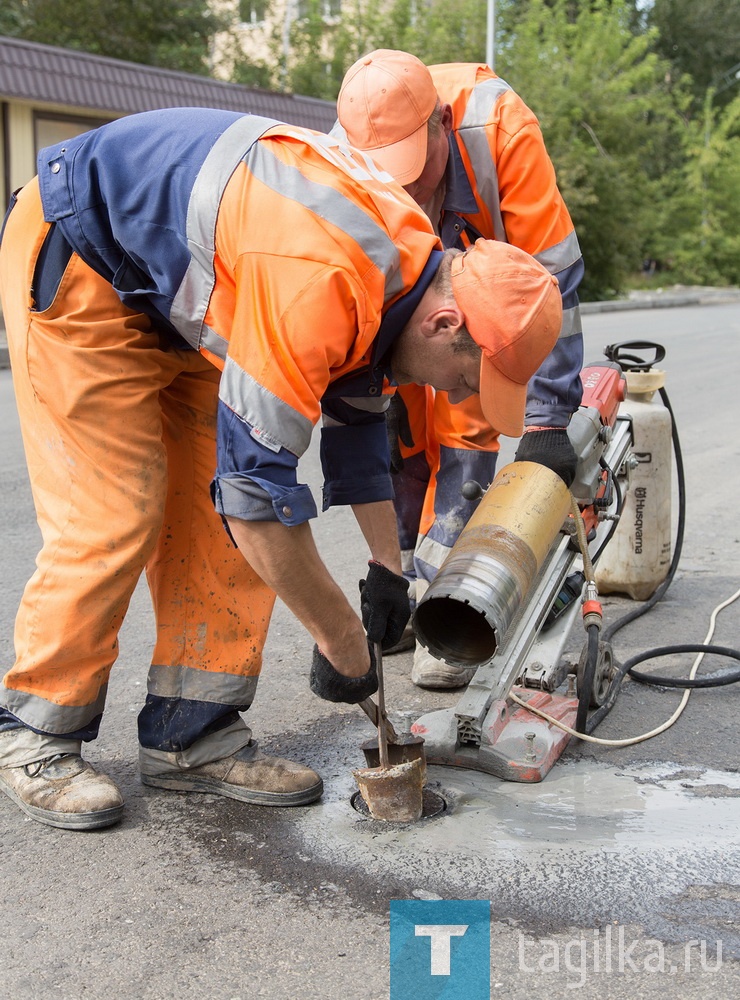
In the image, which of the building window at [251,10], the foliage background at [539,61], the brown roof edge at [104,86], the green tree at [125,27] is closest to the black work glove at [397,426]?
the brown roof edge at [104,86]

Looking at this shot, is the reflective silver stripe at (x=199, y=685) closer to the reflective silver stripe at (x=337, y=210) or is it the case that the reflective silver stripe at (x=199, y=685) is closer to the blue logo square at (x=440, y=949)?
the blue logo square at (x=440, y=949)

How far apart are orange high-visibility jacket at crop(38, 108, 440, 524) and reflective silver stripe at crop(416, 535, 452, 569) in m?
1.19

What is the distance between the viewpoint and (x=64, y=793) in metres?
2.54

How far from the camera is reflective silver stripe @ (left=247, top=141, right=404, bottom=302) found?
6.60 feet

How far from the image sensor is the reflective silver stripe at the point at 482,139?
3172 mm

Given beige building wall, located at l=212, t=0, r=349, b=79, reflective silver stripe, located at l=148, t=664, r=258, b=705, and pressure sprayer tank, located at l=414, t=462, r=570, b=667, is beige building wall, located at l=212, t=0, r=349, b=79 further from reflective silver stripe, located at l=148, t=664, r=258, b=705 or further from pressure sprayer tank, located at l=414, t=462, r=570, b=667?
reflective silver stripe, located at l=148, t=664, r=258, b=705

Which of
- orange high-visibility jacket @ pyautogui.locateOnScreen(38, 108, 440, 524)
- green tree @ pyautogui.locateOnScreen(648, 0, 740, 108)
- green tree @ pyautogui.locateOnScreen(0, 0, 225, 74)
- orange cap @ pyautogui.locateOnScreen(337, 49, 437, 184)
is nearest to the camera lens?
orange high-visibility jacket @ pyautogui.locateOnScreen(38, 108, 440, 524)

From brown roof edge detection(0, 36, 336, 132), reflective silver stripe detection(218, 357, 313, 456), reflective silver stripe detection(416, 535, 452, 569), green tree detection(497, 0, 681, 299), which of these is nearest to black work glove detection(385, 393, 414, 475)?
reflective silver stripe detection(416, 535, 452, 569)

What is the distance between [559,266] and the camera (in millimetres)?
3271

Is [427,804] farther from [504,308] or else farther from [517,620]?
[504,308]

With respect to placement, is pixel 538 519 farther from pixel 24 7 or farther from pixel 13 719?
pixel 24 7

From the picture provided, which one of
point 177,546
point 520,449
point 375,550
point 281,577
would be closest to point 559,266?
point 520,449

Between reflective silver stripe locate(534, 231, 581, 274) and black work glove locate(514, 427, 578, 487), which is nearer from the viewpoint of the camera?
black work glove locate(514, 427, 578, 487)

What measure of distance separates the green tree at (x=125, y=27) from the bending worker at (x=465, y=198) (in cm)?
1802
